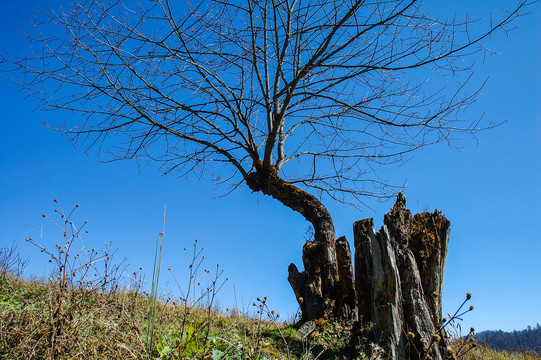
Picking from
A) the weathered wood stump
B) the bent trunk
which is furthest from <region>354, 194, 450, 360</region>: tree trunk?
the bent trunk

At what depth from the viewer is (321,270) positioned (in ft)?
19.5

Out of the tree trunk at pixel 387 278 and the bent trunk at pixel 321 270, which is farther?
the bent trunk at pixel 321 270

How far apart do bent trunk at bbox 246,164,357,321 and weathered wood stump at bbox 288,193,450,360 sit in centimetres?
1

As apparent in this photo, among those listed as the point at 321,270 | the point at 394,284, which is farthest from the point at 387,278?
the point at 321,270

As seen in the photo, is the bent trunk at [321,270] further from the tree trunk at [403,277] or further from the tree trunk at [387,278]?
the tree trunk at [403,277]

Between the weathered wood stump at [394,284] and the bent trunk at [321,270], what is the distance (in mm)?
14

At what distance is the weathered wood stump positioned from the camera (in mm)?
4328

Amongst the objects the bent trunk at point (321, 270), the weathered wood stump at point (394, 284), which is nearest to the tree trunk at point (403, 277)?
the weathered wood stump at point (394, 284)

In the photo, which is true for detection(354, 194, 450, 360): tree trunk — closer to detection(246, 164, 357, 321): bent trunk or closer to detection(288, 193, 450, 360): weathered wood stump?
detection(288, 193, 450, 360): weathered wood stump

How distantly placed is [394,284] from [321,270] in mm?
1607

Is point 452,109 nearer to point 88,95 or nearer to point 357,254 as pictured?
point 357,254

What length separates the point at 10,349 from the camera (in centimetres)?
284

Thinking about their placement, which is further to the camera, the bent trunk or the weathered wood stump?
the bent trunk

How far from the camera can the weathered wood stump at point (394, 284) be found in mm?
4328
